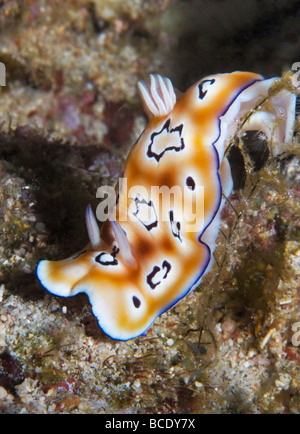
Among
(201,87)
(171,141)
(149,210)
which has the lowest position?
(149,210)

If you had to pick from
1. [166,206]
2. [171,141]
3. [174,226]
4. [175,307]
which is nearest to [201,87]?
[171,141]

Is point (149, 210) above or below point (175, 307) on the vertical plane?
above

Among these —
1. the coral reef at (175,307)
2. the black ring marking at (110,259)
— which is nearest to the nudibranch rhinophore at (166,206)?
the black ring marking at (110,259)

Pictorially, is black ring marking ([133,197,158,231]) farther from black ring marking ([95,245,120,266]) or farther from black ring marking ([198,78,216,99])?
black ring marking ([198,78,216,99])

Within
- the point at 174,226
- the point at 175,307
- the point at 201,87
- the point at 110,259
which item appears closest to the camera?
the point at 110,259

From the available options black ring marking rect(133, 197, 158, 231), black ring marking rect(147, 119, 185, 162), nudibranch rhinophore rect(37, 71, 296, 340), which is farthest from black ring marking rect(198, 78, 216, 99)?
black ring marking rect(133, 197, 158, 231)

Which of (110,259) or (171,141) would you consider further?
(171,141)

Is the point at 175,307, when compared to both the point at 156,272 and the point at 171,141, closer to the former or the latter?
the point at 156,272
